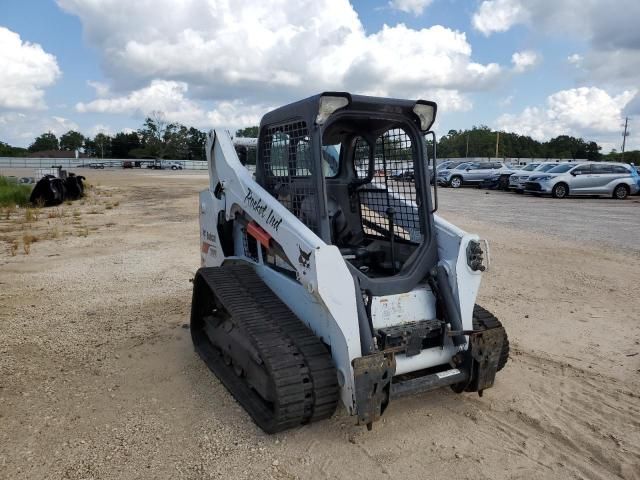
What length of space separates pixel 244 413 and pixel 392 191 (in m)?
2.12

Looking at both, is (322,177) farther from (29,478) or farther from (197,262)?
(197,262)

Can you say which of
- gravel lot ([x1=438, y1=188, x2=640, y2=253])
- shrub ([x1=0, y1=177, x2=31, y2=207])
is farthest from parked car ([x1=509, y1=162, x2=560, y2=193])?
shrub ([x1=0, y1=177, x2=31, y2=207])

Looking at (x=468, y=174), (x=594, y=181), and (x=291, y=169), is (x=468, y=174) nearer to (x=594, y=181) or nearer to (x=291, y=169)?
(x=594, y=181)

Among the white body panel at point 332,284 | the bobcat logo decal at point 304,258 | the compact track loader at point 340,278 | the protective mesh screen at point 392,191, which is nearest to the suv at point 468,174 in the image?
the protective mesh screen at point 392,191

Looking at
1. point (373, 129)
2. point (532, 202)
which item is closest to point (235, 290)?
point (373, 129)

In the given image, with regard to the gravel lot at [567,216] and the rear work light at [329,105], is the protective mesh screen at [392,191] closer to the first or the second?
the rear work light at [329,105]

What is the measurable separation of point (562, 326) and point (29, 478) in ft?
16.2

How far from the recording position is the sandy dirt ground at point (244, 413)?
3.11m

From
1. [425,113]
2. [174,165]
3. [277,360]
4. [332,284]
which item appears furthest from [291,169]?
[174,165]

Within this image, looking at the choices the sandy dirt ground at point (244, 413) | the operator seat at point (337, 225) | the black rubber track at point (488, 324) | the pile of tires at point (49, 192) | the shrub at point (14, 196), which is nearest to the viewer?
the sandy dirt ground at point (244, 413)

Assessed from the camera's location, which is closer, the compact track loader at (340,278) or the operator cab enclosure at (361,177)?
the compact track loader at (340,278)

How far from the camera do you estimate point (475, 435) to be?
343 centimetres

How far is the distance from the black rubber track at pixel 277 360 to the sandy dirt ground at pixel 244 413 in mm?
147

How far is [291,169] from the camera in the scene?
4.03 metres
